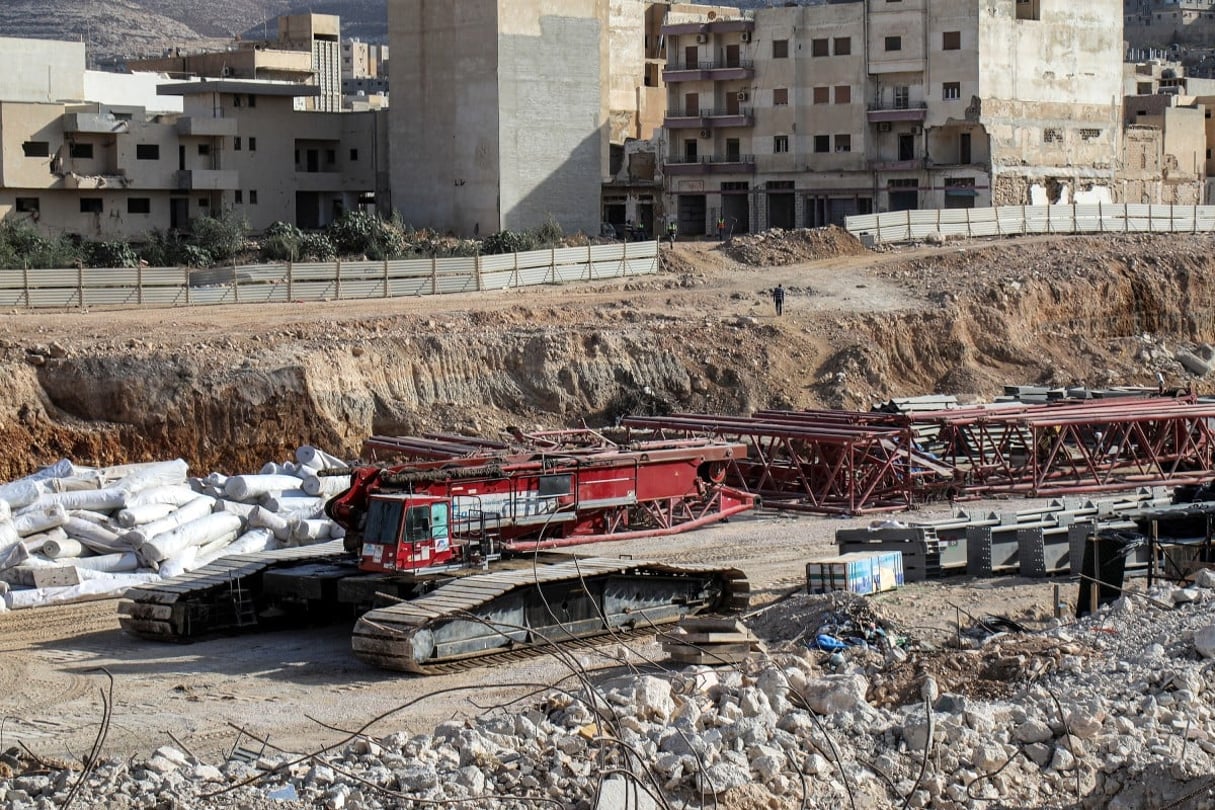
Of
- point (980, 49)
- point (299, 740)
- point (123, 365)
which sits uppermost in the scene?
point (980, 49)

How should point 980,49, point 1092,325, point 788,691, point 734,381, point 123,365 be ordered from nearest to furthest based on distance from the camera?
point 788,691
point 123,365
point 734,381
point 1092,325
point 980,49

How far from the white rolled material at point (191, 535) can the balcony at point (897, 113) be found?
1639 inches

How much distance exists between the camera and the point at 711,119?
226 feet

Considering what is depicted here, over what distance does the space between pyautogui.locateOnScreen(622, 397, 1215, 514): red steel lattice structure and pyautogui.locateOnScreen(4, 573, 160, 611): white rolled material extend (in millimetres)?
10822

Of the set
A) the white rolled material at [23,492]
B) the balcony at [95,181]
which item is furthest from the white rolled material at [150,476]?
the balcony at [95,181]

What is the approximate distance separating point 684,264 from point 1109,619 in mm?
32071

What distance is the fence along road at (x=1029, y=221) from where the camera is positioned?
56.2 meters

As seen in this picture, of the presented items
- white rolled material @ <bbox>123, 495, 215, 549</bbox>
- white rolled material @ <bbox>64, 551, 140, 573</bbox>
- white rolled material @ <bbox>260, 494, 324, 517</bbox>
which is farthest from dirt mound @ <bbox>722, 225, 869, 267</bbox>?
white rolled material @ <bbox>64, 551, 140, 573</bbox>

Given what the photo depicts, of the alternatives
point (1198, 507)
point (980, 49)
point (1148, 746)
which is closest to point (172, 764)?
point (1148, 746)

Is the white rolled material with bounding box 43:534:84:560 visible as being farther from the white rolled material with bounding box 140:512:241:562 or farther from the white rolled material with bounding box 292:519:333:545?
the white rolled material with bounding box 292:519:333:545

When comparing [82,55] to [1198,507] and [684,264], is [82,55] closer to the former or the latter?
[684,264]

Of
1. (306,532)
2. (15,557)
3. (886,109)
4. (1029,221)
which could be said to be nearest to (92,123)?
(886,109)

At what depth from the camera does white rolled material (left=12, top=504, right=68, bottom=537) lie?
84.9ft

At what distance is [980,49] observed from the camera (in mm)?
62094
